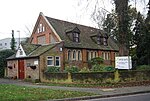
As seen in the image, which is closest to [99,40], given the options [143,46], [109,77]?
[143,46]

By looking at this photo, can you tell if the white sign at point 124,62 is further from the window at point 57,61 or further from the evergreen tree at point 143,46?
the evergreen tree at point 143,46

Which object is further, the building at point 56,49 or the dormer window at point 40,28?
the dormer window at point 40,28

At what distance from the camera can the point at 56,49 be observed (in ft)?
129

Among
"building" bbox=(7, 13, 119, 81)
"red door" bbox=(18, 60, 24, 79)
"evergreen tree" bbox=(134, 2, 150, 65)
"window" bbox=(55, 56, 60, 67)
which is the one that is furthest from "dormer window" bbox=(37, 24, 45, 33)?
"evergreen tree" bbox=(134, 2, 150, 65)

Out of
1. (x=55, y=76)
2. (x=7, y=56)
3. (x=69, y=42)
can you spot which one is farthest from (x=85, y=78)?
(x=7, y=56)

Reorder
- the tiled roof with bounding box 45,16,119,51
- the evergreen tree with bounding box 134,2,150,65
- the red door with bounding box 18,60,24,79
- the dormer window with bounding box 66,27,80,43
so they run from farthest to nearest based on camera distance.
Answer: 1. the evergreen tree with bounding box 134,2,150,65
2. the dormer window with bounding box 66,27,80,43
3. the tiled roof with bounding box 45,16,119,51
4. the red door with bounding box 18,60,24,79

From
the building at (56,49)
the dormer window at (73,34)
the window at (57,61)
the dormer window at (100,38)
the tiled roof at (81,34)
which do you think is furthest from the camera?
the dormer window at (100,38)

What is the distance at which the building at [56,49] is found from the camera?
37756 millimetres

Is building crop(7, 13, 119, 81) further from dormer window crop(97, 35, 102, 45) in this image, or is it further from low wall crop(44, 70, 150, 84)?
low wall crop(44, 70, 150, 84)

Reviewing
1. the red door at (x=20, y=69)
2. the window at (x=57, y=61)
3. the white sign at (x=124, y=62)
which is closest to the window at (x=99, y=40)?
the window at (x=57, y=61)

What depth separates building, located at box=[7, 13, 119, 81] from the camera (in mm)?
37756

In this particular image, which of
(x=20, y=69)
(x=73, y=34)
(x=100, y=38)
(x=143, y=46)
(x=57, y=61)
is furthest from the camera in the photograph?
(x=100, y=38)

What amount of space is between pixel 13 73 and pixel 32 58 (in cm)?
606

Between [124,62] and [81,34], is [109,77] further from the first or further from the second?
[81,34]
